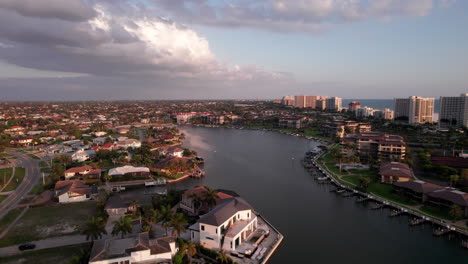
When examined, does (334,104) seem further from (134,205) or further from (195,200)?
(134,205)

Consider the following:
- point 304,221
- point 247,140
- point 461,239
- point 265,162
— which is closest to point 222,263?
point 304,221

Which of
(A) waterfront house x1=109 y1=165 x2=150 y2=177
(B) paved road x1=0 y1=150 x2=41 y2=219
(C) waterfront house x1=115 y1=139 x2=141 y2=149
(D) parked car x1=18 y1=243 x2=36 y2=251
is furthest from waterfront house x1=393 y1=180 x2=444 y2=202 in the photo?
(C) waterfront house x1=115 y1=139 x2=141 y2=149

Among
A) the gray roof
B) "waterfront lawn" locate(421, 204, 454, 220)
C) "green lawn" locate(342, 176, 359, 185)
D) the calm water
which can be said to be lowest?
the calm water

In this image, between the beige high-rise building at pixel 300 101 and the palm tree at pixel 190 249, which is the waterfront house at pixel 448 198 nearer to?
the palm tree at pixel 190 249

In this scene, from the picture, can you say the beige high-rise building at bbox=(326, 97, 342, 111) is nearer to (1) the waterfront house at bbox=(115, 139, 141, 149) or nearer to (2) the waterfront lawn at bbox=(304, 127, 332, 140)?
(2) the waterfront lawn at bbox=(304, 127, 332, 140)

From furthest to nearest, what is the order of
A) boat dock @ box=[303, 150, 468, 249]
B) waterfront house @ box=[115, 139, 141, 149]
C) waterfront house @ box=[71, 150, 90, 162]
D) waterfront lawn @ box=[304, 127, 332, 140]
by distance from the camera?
waterfront lawn @ box=[304, 127, 332, 140] → waterfront house @ box=[115, 139, 141, 149] → waterfront house @ box=[71, 150, 90, 162] → boat dock @ box=[303, 150, 468, 249]

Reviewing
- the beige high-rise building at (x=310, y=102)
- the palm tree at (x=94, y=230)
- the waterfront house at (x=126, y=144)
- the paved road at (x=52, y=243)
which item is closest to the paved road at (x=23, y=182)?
the paved road at (x=52, y=243)

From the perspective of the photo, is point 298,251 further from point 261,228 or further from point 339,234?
point 339,234
